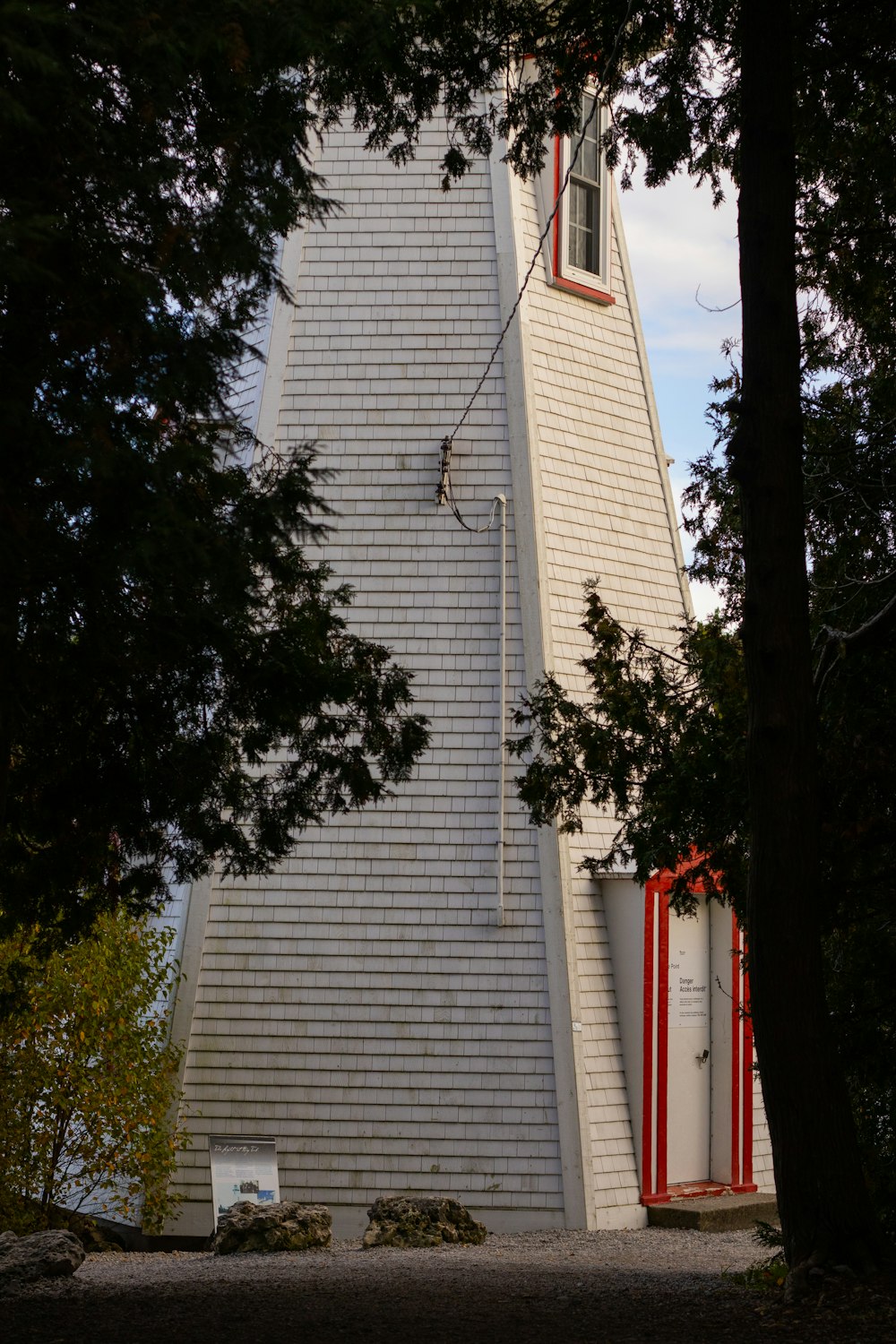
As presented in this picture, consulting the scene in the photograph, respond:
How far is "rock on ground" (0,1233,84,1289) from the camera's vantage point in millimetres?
7809

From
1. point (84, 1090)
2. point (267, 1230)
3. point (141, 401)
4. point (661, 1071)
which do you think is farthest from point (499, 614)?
point (141, 401)

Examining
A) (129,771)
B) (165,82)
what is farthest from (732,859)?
(165,82)

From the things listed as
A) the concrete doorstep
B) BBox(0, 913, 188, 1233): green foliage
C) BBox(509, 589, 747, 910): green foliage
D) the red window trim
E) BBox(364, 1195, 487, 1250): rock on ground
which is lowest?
the concrete doorstep

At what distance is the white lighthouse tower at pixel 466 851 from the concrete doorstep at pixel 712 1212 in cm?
24

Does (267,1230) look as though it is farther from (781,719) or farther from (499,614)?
(781,719)

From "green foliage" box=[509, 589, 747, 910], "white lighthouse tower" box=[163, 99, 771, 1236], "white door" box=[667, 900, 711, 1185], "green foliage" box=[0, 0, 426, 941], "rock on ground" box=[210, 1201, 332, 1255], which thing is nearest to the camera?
"green foliage" box=[0, 0, 426, 941]

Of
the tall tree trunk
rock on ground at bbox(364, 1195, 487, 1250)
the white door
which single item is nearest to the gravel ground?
rock on ground at bbox(364, 1195, 487, 1250)

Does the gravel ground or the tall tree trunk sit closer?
the gravel ground

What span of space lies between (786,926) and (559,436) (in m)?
Result: 6.96

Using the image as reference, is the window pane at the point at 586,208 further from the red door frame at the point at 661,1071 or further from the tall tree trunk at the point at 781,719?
the tall tree trunk at the point at 781,719

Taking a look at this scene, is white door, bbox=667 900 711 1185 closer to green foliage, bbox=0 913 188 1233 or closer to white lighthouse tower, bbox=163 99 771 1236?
white lighthouse tower, bbox=163 99 771 1236

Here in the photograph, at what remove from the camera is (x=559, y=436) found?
12523mm

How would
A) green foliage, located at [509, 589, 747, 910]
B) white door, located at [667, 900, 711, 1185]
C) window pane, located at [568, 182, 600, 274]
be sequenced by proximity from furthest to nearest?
window pane, located at [568, 182, 600, 274]
white door, located at [667, 900, 711, 1185]
green foliage, located at [509, 589, 747, 910]

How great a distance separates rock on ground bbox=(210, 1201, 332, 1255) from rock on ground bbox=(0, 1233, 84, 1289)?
1409 mm
